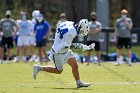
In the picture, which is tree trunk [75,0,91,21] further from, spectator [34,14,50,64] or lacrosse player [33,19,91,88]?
lacrosse player [33,19,91,88]

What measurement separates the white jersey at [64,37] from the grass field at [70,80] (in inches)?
38.2

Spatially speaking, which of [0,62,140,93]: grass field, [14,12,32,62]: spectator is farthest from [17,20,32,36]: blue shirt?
[0,62,140,93]: grass field

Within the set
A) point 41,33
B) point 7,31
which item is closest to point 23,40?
point 7,31

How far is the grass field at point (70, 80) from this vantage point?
15.5 meters

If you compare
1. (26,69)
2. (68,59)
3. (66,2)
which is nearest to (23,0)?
Answer: (66,2)

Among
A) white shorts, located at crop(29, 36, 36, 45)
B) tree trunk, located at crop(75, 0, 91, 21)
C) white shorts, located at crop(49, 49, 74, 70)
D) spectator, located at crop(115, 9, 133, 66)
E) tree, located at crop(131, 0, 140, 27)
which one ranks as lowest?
tree, located at crop(131, 0, 140, 27)

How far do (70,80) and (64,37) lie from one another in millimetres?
2762

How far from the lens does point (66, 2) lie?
42.4 metres

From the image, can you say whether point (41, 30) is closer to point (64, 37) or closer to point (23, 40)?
point (23, 40)

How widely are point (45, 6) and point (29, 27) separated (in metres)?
36.6

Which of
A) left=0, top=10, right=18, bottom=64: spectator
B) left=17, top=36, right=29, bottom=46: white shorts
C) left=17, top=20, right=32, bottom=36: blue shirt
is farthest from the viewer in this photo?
left=17, top=36, right=29, bottom=46: white shorts

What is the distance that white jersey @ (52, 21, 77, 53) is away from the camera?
15.8m

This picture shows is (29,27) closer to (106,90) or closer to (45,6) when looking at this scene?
(106,90)

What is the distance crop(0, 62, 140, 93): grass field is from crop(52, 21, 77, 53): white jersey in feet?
3.18
